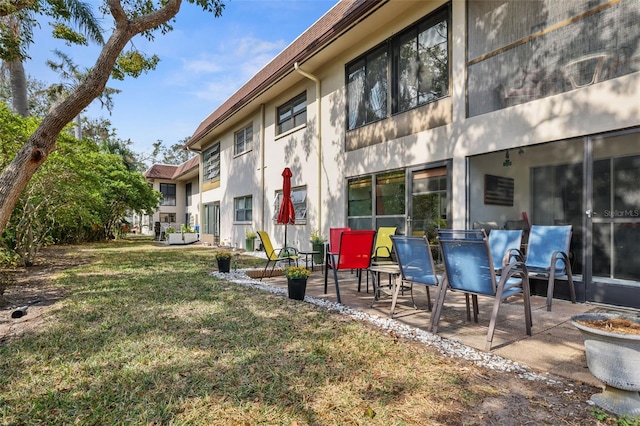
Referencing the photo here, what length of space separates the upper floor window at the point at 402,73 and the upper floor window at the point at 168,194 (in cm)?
2698

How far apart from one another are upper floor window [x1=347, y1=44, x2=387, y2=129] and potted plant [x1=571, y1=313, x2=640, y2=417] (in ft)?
21.9

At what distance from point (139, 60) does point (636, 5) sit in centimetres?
1013

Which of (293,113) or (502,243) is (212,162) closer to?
(293,113)

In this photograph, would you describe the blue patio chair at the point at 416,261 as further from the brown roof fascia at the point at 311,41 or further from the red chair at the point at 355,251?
the brown roof fascia at the point at 311,41

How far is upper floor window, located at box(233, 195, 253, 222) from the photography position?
48.7 feet

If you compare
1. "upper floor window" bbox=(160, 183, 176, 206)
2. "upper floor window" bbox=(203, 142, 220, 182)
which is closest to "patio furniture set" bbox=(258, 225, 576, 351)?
"upper floor window" bbox=(203, 142, 220, 182)

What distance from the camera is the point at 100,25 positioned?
35.3 ft

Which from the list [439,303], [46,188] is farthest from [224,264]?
[439,303]

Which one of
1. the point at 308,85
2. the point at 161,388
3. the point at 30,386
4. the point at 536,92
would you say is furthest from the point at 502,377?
the point at 308,85

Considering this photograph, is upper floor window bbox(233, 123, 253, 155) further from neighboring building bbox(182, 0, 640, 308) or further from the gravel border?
the gravel border

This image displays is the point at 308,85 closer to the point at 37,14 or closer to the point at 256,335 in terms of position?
the point at 37,14

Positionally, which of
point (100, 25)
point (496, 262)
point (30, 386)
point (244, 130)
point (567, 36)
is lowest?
point (30, 386)

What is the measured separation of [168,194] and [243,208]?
19.7 metres

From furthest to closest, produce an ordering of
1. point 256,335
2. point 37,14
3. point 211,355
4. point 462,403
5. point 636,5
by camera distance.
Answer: point 37,14, point 636,5, point 256,335, point 211,355, point 462,403
